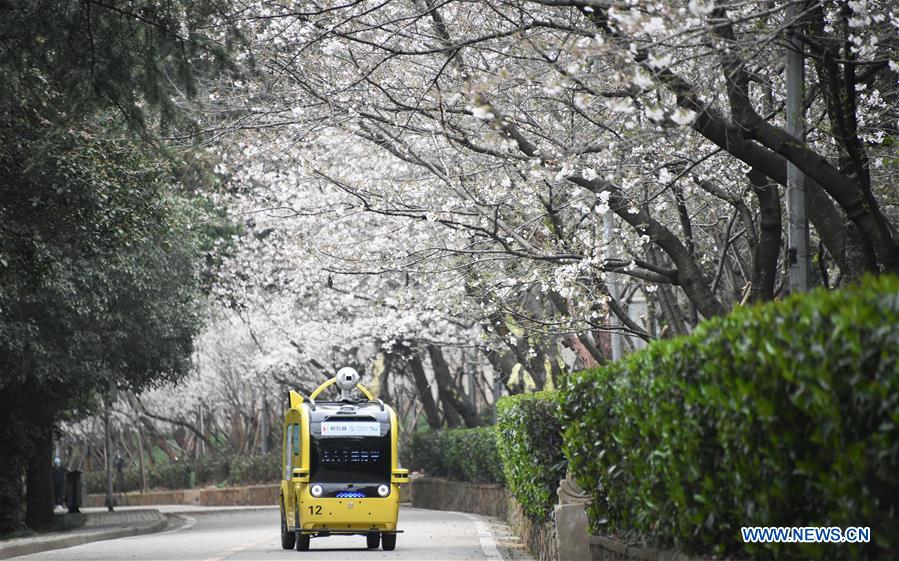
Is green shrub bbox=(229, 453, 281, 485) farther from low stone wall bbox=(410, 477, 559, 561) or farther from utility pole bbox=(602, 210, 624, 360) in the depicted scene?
utility pole bbox=(602, 210, 624, 360)

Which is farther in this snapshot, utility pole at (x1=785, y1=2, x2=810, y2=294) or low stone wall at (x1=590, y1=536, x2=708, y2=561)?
utility pole at (x1=785, y1=2, x2=810, y2=294)

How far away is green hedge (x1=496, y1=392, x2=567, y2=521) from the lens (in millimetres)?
15448

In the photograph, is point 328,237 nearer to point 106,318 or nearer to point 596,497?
point 106,318

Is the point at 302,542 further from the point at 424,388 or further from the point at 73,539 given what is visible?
the point at 424,388

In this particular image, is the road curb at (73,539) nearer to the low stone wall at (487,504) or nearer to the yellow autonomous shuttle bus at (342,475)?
the yellow autonomous shuttle bus at (342,475)

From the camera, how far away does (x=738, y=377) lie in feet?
20.7

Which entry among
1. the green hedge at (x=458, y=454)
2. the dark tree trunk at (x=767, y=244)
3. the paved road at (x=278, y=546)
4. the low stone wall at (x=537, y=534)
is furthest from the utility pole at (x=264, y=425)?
the dark tree trunk at (x=767, y=244)

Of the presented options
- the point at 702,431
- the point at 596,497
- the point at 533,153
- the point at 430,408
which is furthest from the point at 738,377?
the point at 430,408

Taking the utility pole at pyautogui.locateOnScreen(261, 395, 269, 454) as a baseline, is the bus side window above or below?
below

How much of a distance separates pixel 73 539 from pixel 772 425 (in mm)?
19815

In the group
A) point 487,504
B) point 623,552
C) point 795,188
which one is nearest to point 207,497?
point 487,504

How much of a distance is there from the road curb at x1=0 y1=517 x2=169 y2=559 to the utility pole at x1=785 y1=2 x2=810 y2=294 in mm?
12918

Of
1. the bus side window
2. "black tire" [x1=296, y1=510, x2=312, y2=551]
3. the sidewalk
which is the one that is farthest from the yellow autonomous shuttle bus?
the sidewalk

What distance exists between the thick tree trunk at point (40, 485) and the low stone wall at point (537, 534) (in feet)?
35.8
